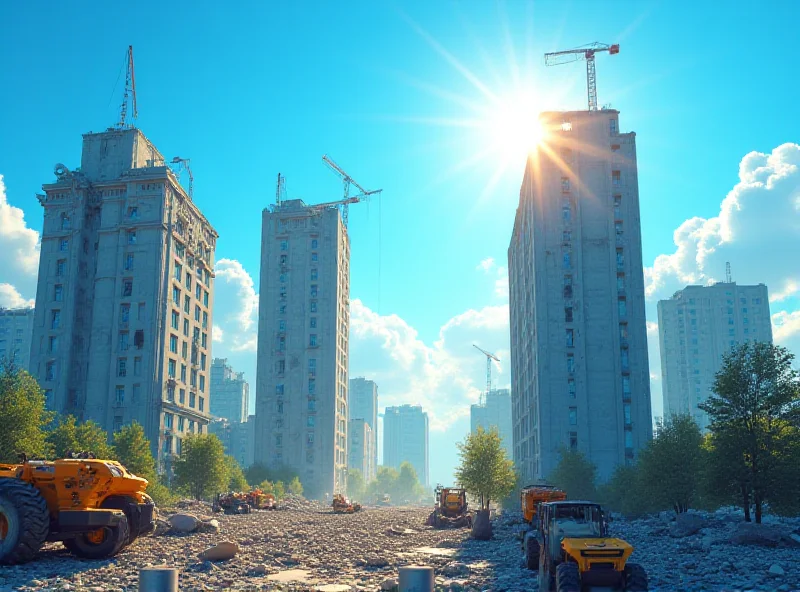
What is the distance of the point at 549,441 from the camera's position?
92.9 metres

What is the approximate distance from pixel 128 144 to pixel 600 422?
251 feet

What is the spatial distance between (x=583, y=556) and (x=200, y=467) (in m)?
68.6

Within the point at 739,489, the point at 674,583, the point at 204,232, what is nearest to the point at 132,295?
the point at 204,232

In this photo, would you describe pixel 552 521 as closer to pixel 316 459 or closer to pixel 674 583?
A: pixel 674 583

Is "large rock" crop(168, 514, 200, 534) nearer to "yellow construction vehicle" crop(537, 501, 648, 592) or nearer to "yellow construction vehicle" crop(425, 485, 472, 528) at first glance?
"yellow construction vehicle" crop(425, 485, 472, 528)

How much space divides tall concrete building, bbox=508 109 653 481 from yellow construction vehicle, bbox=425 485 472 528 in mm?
37903

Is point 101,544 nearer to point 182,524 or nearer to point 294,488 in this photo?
point 182,524

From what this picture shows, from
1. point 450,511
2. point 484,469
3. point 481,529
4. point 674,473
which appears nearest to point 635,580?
point 481,529

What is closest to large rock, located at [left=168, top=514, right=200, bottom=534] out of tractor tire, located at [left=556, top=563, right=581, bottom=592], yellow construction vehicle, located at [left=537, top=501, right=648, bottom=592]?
yellow construction vehicle, located at [left=537, top=501, right=648, bottom=592]

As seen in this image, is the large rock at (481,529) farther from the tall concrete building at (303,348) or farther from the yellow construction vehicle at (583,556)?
the tall concrete building at (303,348)

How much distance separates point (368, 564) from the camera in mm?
27969

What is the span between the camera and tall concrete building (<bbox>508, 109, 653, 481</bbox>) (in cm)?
9294

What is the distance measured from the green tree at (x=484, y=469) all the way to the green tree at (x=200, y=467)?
99.9 feet

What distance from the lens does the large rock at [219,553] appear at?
27.6m
